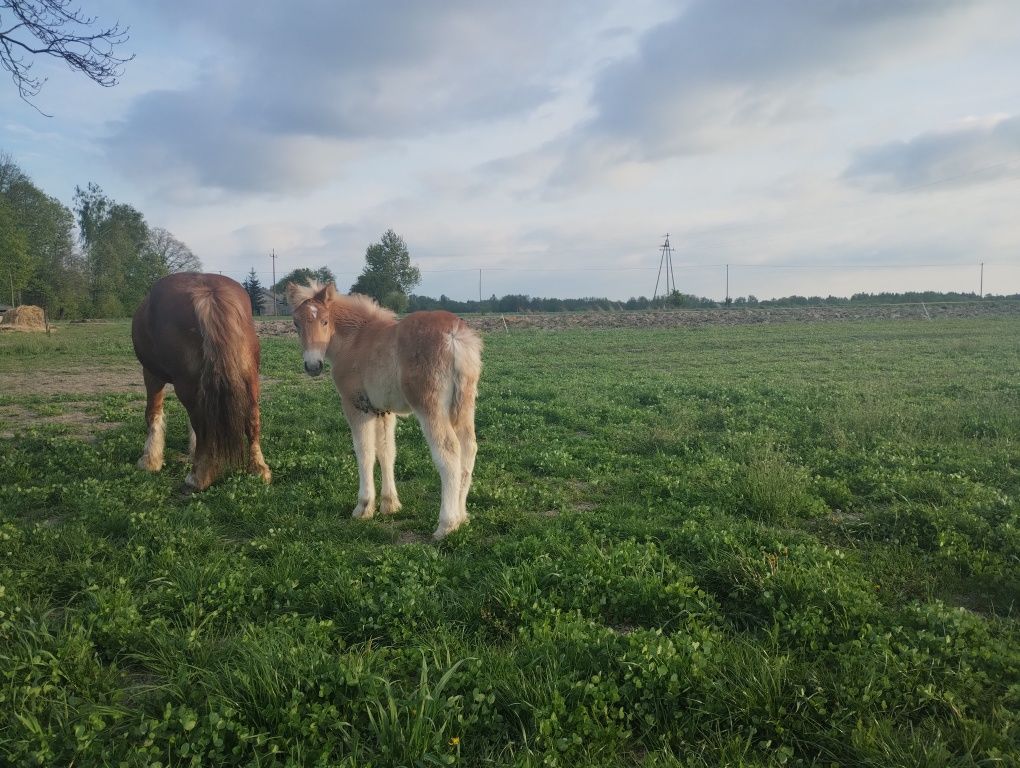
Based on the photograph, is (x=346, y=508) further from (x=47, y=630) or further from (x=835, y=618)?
(x=835, y=618)

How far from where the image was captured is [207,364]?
254 inches

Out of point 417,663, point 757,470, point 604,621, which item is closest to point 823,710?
point 604,621

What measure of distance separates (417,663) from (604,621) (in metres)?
1.19

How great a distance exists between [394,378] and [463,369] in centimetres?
71

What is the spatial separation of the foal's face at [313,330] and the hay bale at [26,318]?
3762 centimetres

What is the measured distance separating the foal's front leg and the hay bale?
1508 inches

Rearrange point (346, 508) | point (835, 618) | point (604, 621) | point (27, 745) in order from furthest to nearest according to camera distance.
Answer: point (346, 508)
point (604, 621)
point (835, 618)
point (27, 745)

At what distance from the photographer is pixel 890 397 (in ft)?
36.2

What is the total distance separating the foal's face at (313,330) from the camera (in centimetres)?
598

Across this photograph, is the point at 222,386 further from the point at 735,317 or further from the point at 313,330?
the point at 735,317

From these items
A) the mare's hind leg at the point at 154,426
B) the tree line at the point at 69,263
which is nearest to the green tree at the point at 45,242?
the tree line at the point at 69,263


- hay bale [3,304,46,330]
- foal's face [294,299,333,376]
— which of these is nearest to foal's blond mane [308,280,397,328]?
foal's face [294,299,333,376]

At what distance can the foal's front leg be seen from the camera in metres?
5.61

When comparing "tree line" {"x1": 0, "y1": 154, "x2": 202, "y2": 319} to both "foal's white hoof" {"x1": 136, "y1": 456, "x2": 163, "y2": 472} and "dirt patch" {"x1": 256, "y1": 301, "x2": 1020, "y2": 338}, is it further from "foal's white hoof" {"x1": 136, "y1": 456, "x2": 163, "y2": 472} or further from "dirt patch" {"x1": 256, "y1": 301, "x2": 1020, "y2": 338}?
"foal's white hoof" {"x1": 136, "y1": 456, "x2": 163, "y2": 472}
